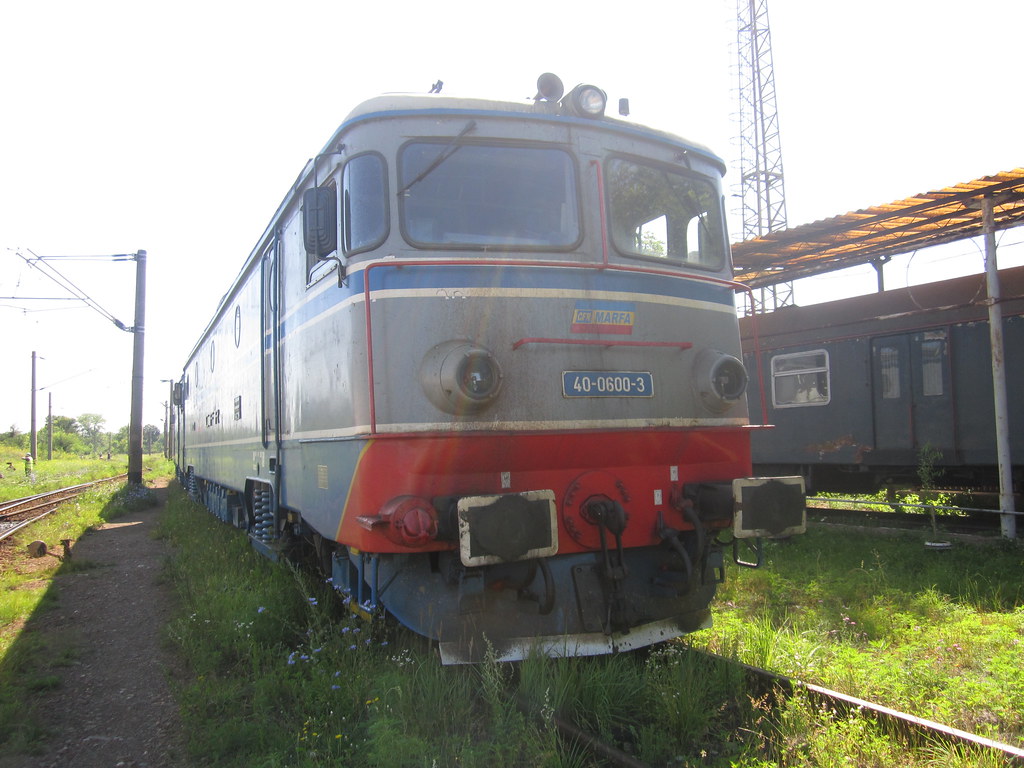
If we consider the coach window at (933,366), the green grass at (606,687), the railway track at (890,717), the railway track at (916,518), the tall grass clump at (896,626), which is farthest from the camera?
the coach window at (933,366)

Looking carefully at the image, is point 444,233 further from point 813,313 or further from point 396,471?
point 813,313

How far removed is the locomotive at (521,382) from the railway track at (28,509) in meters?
10.3

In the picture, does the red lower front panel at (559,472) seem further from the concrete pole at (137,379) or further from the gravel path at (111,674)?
the concrete pole at (137,379)

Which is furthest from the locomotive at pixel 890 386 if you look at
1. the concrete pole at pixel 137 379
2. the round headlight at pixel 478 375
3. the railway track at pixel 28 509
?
the concrete pole at pixel 137 379

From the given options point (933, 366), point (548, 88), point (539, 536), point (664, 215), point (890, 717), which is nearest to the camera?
point (890, 717)

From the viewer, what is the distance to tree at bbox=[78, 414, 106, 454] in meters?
100

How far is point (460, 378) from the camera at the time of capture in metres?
4.21

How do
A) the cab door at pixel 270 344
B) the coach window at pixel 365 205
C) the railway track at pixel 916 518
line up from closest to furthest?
1. the coach window at pixel 365 205
2. the cab door at pixel 270 344
3. the railway track at pixel 916 518

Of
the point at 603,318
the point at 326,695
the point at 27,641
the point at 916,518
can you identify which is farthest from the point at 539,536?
the point at 916,518

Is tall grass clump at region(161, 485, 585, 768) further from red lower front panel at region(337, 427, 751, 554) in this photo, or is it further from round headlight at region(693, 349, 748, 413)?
round headlight at region(693, 349, 748, 413)

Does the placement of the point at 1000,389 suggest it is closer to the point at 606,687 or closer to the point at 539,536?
the point at 606,687

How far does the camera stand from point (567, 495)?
453 centimetres

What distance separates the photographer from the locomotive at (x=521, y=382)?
4266mm

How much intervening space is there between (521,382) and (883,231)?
712 cm
